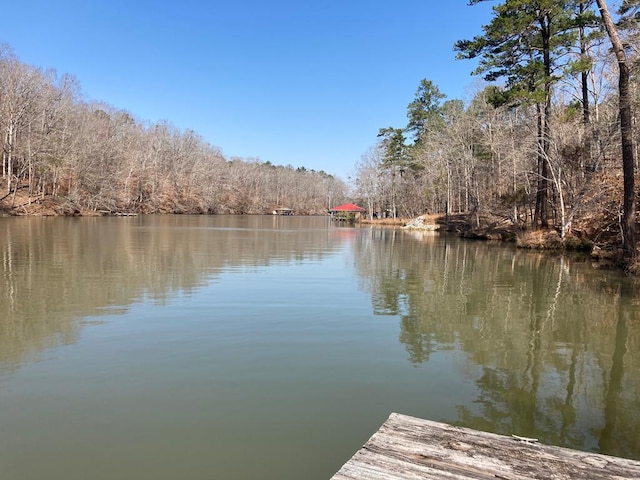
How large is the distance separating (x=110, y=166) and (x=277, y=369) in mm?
73687

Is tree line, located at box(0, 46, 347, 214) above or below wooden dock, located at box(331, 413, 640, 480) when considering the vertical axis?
above

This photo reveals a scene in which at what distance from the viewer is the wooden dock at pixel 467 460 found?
2.67m

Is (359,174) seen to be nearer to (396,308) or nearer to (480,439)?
(396,308)

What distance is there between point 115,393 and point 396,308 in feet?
21.0

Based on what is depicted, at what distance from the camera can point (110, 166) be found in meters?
70.6

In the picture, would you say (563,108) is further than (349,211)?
No

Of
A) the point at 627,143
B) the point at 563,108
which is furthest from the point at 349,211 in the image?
the point at 627,143

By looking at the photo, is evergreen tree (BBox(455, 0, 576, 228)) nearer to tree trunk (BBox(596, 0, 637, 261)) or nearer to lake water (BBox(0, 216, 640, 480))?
tree trunk (BBox(596, 0, 637, 261))

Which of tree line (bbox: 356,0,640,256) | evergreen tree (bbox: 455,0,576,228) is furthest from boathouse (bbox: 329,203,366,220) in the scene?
evergreen tree (bbox: 455,0,576,228)

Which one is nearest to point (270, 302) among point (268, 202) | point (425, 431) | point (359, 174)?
point (425, 431)

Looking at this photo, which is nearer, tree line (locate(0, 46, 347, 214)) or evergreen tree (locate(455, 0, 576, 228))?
evergreen tree (locate(455, 0, 576, 228))

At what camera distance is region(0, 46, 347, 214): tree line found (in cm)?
5009

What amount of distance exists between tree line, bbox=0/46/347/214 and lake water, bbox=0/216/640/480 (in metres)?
47.4

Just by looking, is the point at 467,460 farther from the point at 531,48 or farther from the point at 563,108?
the point at 563,108
